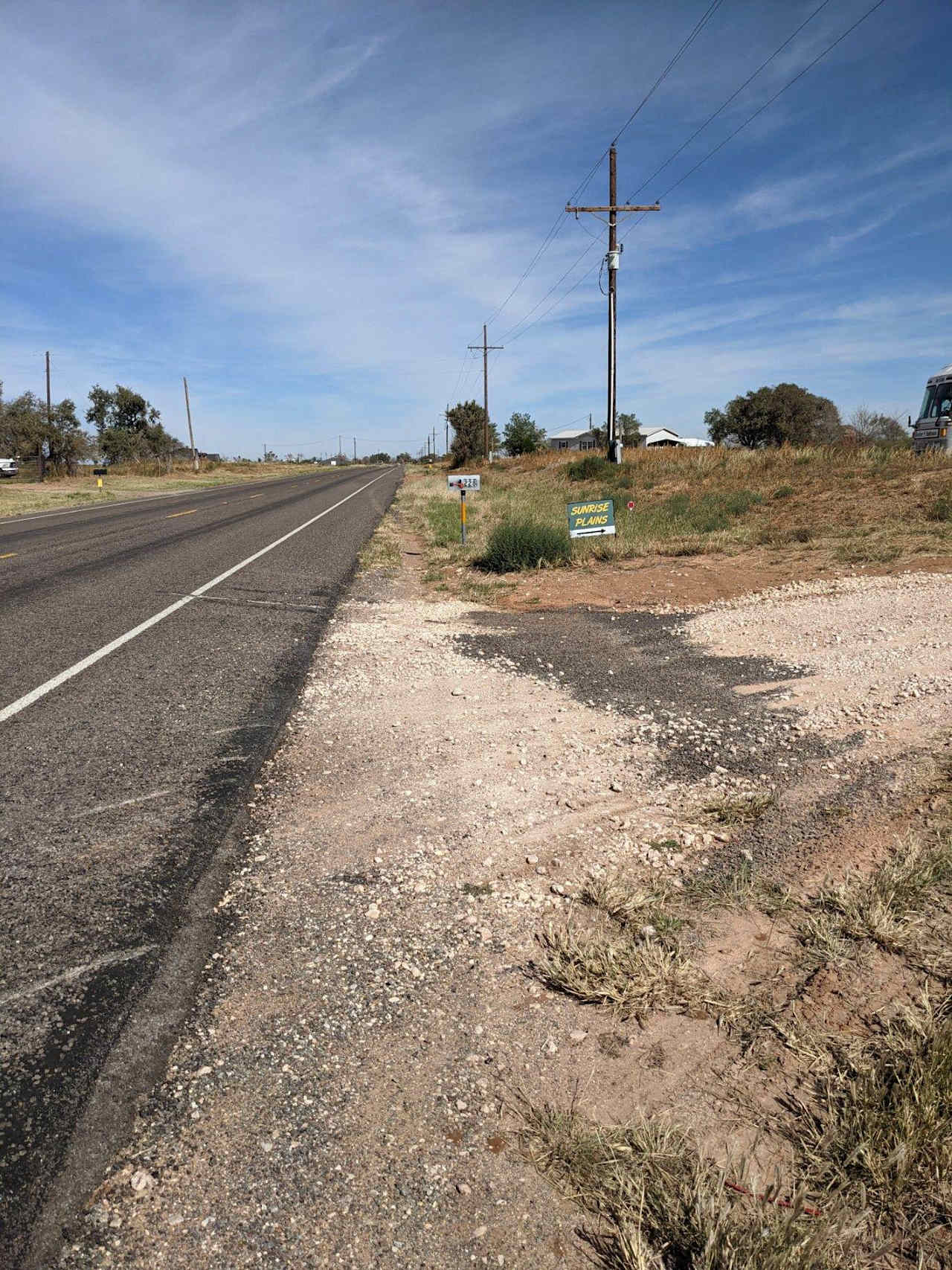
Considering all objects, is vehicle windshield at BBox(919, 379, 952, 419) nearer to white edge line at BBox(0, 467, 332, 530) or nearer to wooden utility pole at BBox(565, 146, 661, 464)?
wooden utility pole at BBox(565, 146, 661, 464)

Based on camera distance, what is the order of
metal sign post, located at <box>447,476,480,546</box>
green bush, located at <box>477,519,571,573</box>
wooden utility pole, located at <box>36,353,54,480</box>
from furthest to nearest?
wooden utility pole, located at <box>36,353,54,480</box>
metal sign post, located at <box>447,476,480,546</box>
green bush, located at <box>477,519,571,573</box>

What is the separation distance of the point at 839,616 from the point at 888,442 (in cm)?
2048

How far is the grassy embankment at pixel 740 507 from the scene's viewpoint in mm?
13117

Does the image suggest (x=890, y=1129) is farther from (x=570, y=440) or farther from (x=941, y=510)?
(x=570, y=440)

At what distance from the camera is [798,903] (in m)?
3.14

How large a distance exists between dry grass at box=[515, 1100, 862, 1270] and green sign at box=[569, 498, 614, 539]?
1090cm

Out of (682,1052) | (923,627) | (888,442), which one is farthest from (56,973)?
(888,442)

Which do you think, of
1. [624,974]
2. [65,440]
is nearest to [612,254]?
[624,974]

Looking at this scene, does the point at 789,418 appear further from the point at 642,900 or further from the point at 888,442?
the point at 642,900

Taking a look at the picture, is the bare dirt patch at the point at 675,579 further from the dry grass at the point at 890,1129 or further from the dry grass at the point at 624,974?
the dry grass at the point at 890,1129

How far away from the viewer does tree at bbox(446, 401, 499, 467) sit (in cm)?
7281

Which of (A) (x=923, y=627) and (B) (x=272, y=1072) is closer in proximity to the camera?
(B) (x=272, y=1072)

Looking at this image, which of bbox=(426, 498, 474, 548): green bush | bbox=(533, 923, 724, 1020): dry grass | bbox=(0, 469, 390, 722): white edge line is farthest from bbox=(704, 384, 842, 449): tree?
bbox=(533, 923, 724, 1020): dry grass

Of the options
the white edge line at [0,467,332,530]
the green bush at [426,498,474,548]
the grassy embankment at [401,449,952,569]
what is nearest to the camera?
the grassy embankment at [401,449,952,569]
